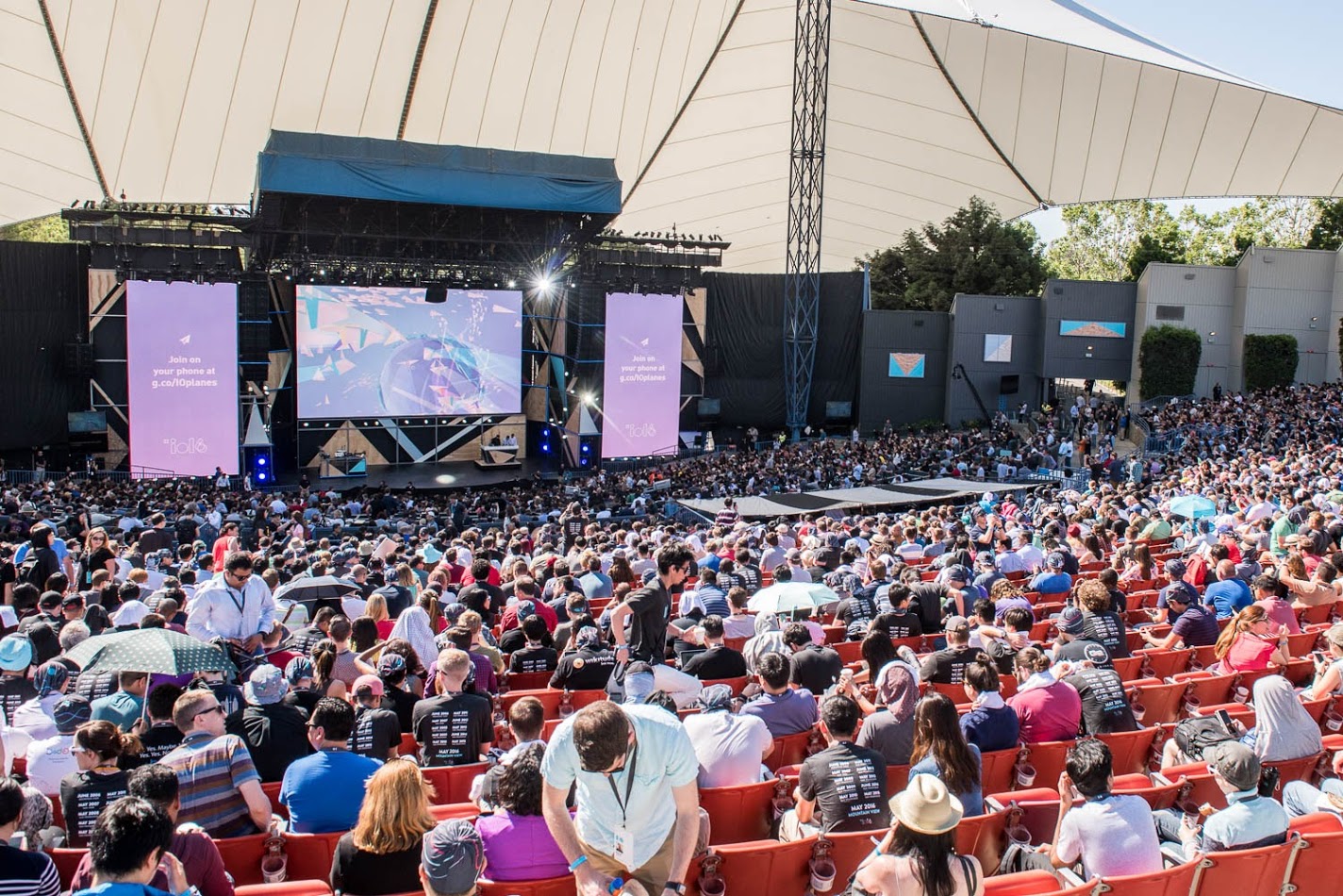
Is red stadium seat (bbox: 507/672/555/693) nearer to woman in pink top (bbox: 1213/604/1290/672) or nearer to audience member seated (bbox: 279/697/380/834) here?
audience member seated (bbox: 279/697/380/834)

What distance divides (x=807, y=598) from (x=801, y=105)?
85.5 feet

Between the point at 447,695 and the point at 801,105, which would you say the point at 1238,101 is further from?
the point at 447,695

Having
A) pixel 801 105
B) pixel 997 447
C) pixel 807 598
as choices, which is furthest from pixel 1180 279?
pixel 807 598

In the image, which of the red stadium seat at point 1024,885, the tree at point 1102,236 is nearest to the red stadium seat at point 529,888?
the red stadium seat at point 1024,885

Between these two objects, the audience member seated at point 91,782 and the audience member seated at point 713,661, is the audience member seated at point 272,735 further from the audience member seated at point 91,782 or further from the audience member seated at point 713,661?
the audience member seated at point 713,661

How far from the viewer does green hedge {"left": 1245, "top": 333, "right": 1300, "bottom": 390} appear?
95.6 ft

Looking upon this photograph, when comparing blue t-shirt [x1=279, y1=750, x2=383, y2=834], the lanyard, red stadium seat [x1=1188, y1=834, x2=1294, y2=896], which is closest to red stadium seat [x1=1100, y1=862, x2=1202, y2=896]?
red stadium seat [x1=1188, y1=834, x2=1294, y2=896]

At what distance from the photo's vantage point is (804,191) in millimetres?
31094

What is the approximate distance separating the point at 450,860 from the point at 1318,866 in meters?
2.93

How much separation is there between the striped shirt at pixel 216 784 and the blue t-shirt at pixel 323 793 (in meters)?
0.15

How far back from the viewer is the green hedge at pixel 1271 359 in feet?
95.6

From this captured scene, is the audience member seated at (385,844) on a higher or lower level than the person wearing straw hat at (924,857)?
lower

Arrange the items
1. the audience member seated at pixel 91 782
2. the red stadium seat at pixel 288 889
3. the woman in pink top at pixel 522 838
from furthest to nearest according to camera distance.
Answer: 1. the audience member seated at pixel 91 782
2. the woman in pink top at pixel 522 838
3. the red stadium seat at pixel 288 889

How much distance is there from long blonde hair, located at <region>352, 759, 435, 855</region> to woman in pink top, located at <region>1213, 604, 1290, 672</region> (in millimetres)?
5016
